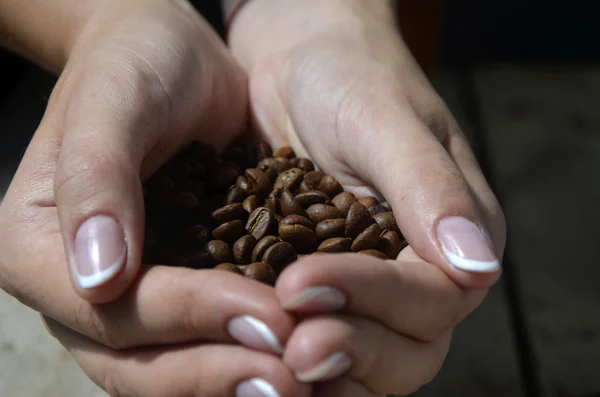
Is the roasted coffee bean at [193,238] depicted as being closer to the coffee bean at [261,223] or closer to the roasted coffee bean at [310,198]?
the coffee bean at [261,223]

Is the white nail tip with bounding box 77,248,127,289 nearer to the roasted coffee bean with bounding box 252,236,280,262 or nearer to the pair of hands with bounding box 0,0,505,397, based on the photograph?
the pair of hands with bounding box 0,0,505,397

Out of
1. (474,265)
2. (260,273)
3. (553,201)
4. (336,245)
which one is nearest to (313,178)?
(336,245)

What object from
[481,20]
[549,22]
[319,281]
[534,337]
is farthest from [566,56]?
[319,281]

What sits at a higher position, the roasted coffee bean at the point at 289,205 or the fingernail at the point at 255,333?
the fingernail at the point at 255,333

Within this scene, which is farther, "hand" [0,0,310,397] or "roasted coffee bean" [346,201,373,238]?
"roasted coffee bean" [346,201,373,238]

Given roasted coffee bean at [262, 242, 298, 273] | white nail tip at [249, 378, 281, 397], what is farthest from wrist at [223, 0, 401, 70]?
white nail tip at [249, 378, 281, 397]

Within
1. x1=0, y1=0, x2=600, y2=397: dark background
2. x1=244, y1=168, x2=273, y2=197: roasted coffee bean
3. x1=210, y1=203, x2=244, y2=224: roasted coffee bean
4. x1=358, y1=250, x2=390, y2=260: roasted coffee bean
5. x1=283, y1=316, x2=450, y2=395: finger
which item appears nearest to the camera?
x1=283, y1=316, x2=450, y2=395: finger

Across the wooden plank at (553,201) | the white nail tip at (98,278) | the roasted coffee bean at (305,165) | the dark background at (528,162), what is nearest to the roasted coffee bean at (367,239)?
the roasted coffee bean at (305,165)
